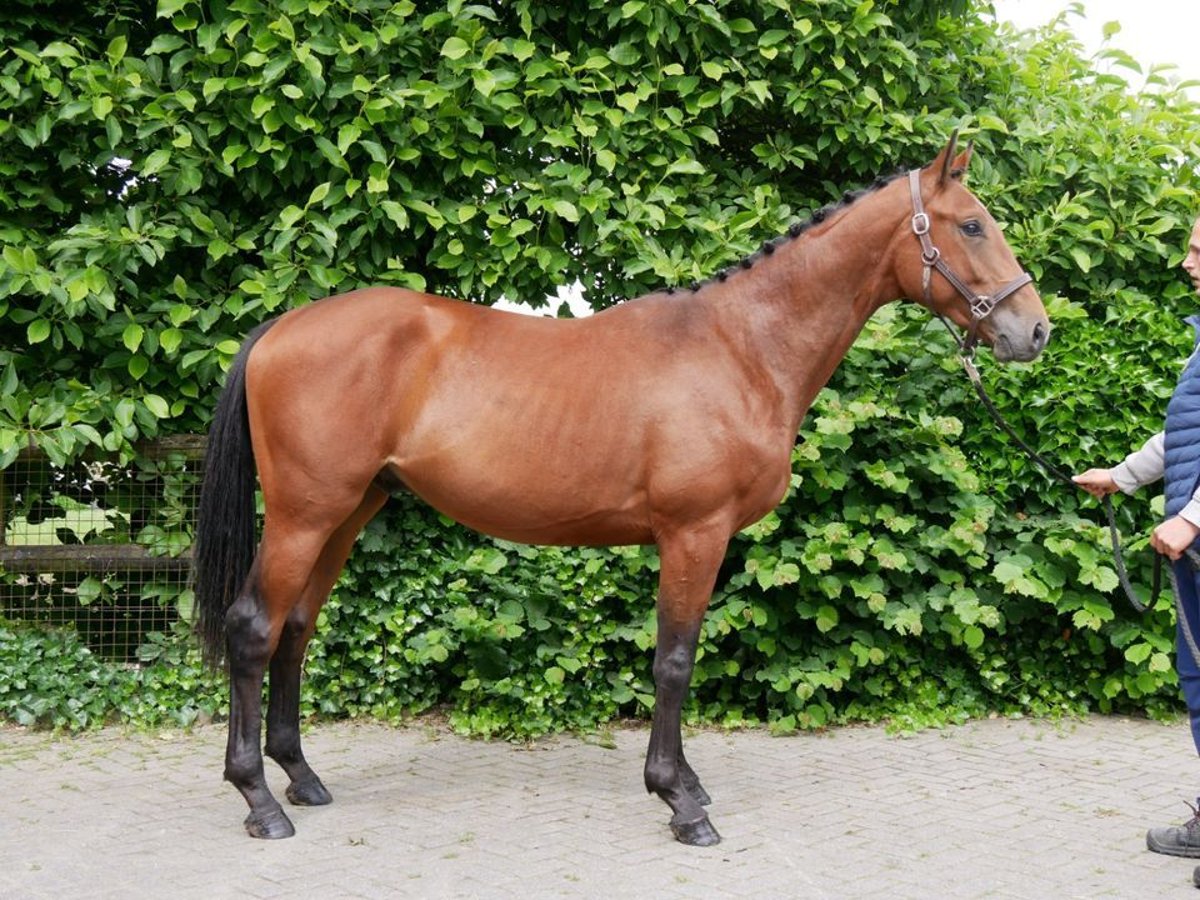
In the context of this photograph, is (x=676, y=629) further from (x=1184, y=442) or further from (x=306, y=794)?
(x=1184, y=442)

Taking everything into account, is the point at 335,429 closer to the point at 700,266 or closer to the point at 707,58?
the point at 700,266

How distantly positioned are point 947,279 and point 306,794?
3.25 metres

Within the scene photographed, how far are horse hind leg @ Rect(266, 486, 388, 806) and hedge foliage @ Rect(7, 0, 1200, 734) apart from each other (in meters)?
1.09

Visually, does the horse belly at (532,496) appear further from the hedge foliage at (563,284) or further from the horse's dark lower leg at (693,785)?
the hedge foliage at (563,284)

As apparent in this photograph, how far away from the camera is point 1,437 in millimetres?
Result: 5344

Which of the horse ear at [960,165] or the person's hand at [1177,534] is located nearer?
the person's hand at [1177,534]

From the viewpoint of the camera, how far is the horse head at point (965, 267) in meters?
3.94

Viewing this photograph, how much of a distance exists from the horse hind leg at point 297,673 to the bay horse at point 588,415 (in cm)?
5

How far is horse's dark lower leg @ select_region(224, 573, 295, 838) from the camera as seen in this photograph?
4098mm

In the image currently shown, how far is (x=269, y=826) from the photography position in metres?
3.99

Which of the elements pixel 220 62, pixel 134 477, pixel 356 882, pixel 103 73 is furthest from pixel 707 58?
pixel 356 882

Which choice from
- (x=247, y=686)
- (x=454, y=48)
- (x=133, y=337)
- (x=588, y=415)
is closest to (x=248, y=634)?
(x=247, y=686)

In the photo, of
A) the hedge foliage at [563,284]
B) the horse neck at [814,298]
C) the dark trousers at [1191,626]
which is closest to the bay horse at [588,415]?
the horse neck at [814,298]

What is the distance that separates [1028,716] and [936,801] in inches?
66.4
